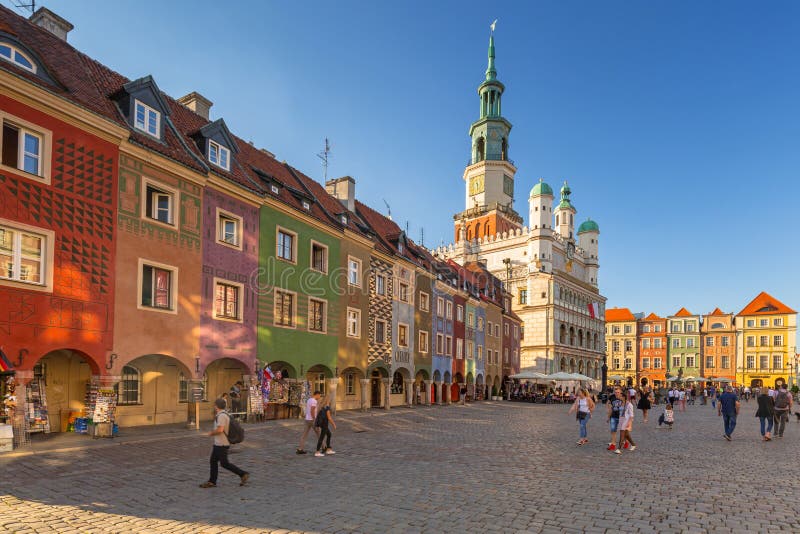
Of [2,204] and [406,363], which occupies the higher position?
[2,204]

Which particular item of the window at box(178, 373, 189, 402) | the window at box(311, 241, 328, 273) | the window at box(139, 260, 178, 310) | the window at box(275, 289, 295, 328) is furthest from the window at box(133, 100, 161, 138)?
the window at box(311, 241, 328, 273)

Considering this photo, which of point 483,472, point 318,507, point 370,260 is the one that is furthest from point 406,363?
point 318,507

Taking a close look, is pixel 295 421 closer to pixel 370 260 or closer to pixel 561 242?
pixel 370 260

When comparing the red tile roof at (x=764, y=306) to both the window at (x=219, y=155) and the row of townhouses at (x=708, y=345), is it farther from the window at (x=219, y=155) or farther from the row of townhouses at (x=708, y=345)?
the window at (x=219, y=155)

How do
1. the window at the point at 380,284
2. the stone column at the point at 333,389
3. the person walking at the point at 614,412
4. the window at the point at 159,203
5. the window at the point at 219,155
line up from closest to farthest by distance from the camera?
1. the person walking at the point at 614,412
2. the window at the point at 159,203
3. the window at the point at 219,155
4. the stone column at the point at 333,389
5. the window at the point at 380,284

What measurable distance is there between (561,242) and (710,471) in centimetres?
6759

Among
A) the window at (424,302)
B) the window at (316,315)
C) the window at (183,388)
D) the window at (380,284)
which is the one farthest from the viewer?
the window at (424,302)

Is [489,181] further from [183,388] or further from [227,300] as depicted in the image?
[183,388]

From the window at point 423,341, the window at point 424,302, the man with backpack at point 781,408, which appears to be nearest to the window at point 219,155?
the window at point 424,302

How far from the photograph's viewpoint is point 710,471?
498 inches

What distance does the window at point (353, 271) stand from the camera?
98.8 feet

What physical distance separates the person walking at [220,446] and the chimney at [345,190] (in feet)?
82.5

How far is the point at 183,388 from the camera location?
22.1 metres

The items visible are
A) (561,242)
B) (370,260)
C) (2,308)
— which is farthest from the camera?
(561,242)
